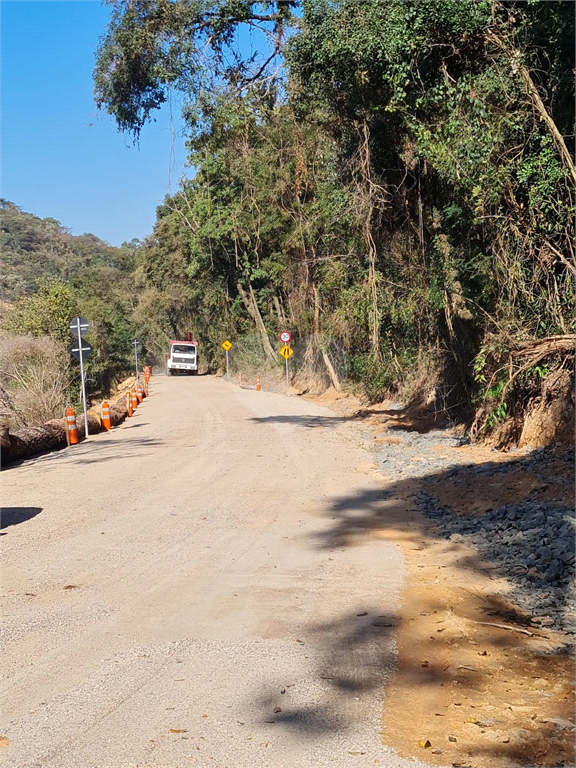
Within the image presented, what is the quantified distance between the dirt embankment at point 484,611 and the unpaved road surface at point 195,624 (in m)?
0.26

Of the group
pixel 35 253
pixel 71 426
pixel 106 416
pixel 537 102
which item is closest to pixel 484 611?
pixel 537 102

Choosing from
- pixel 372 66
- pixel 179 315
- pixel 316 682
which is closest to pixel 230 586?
pixel 316 682

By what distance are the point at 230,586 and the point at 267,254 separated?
4093cm

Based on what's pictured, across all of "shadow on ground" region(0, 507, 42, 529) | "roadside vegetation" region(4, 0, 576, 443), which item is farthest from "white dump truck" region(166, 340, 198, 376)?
"shadow on ground" region(0, 507, 42, 529)

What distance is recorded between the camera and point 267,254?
1864 inches

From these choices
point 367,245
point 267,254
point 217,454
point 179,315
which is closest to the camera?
point 217,454

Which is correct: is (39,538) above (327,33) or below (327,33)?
below

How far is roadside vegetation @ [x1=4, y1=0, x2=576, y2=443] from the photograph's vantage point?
1373 cm

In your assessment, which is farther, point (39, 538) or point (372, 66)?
point (372, 66)

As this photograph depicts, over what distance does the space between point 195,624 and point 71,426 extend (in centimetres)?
1575

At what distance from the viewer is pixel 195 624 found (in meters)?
6.46

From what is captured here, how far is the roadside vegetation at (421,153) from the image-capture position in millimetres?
13727

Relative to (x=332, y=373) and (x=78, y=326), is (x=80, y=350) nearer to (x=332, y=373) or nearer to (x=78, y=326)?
(x=78, y=326)

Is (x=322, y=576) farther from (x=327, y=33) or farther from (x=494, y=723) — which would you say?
(x=327, y=33)
